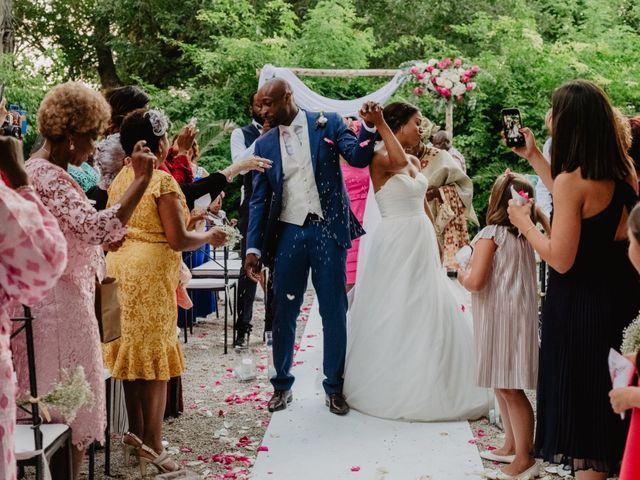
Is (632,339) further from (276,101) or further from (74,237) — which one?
(276,101)

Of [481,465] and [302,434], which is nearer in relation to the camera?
[481,465]

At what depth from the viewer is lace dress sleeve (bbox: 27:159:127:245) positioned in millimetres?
3125

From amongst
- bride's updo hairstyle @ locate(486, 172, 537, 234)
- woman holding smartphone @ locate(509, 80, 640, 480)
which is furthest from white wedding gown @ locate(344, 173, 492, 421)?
woman holding smartphone @ locate(509, 80, 640, 480)

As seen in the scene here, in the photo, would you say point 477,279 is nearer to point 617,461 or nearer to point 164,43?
point 617,461

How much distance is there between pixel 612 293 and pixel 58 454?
7.38 ft

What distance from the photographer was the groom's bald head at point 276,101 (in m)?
4.98

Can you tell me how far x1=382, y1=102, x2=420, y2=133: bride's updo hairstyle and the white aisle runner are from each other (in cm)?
149

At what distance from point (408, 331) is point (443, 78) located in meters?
6.86

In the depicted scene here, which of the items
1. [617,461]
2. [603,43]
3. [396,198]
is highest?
[603,43]

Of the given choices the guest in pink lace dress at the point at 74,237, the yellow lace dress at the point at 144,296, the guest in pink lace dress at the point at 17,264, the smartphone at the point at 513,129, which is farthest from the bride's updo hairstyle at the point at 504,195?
the guest in pink lace dress at the point at 17,264

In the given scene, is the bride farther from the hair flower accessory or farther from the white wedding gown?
the hair flower accessory

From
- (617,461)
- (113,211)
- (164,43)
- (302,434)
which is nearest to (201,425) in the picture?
(302,434)

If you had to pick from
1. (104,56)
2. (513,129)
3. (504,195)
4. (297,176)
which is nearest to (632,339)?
(513,129)

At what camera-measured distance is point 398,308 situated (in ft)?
16.3
